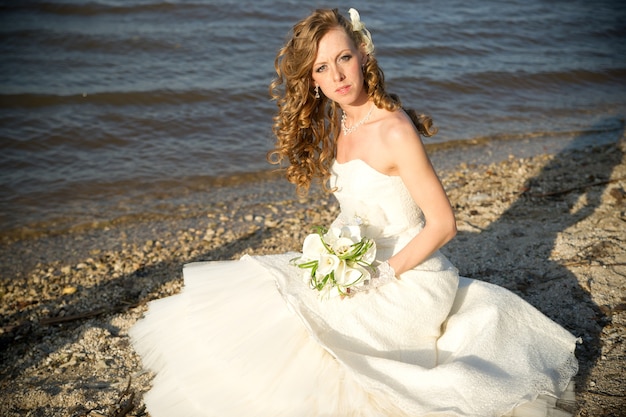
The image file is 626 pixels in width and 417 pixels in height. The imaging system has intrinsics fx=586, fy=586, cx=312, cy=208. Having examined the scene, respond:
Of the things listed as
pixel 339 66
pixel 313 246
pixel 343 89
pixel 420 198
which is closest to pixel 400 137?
pixel 420 198

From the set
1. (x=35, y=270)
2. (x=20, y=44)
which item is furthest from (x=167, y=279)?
(x=20, y=44)

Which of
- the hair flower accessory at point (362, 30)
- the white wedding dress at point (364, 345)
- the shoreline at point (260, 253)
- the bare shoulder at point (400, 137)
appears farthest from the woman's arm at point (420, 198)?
the shoreline at point (260, 253)

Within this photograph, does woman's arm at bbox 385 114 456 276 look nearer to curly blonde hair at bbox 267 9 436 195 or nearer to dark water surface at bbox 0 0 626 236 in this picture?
curly blonde hair at bbox 267 9 436 195

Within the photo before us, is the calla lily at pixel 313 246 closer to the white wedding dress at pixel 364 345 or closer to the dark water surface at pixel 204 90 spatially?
the white wedding dress at pixel 364 345

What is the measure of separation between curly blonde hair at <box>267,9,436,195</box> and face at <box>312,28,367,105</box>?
0.05 m

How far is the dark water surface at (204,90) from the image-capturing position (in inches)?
322

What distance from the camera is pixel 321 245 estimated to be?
3477 mm

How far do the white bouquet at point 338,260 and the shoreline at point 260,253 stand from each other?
Answer: 1575mm

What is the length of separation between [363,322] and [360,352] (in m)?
0.18

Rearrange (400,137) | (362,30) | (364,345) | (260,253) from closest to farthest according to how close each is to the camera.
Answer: (364,345) < (400,137) < (362,30) < (260,253)

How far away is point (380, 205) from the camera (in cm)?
379

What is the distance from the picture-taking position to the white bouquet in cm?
337

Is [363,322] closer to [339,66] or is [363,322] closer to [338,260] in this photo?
[338,260]

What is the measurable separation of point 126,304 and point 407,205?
296 centimetres
